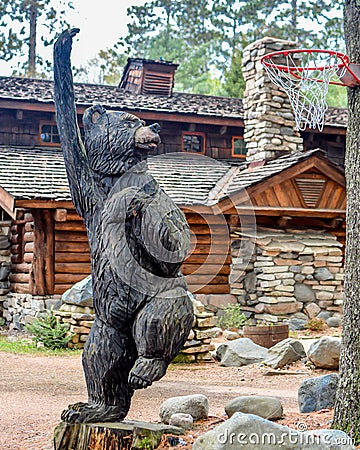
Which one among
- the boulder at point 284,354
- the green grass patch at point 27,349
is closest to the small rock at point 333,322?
the boulder at point 284,354

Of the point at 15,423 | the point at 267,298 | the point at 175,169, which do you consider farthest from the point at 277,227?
the point at 15,423

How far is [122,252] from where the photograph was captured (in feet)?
13.2

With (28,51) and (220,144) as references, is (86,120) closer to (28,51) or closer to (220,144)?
(220,144)

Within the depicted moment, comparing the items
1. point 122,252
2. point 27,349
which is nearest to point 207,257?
point 27,349

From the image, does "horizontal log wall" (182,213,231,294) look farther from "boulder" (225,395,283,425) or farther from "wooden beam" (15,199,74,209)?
"boulder" (225,395,283,425)

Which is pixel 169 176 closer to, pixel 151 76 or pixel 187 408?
pixel 151 76

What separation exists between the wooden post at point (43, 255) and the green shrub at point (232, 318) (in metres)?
3.47

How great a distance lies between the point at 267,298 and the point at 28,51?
61.6 ft

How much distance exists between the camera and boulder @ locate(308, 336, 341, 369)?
9320 millimetres

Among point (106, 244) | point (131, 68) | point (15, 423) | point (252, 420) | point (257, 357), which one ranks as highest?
point (131, 68)

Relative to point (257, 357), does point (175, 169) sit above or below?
above

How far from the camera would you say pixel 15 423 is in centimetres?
612

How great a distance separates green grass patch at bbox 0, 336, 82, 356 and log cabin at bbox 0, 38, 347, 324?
4.02ft

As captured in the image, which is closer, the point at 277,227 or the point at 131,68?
the point at 277,227
